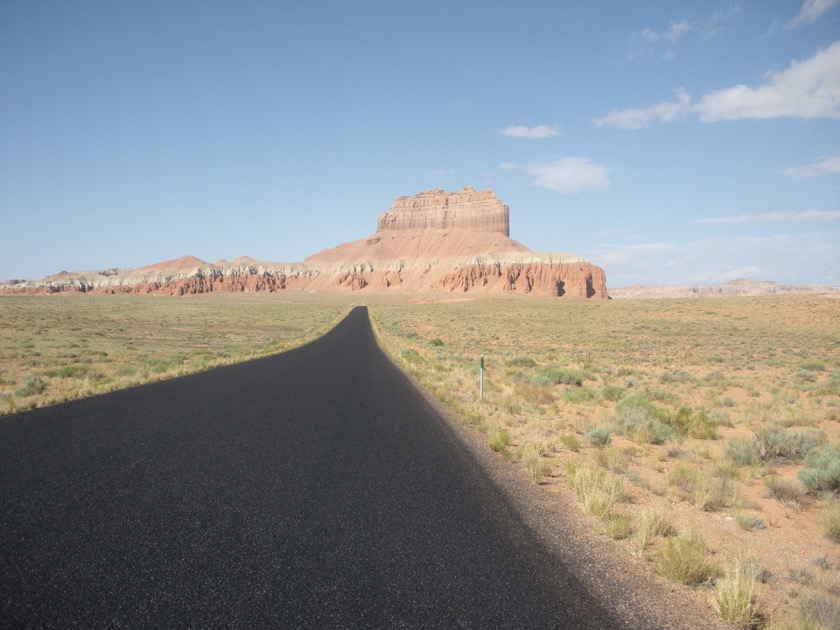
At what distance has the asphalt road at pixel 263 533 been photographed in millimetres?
3908

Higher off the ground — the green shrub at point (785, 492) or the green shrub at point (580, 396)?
the green shrub at point (785, 492)

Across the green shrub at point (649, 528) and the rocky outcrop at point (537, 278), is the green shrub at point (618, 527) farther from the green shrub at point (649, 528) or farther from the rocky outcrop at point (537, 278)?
the rocky outcrop at point (537, 278)

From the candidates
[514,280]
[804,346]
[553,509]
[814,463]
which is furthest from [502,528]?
[514,280]

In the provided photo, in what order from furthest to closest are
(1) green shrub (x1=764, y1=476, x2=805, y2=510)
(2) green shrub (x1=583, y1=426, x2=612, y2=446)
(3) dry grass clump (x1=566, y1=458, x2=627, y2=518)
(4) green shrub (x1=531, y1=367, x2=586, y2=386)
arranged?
1. (4) green shrub (x1=531, y1=367, x2=586, y2=386)
2. (2) green shrub (x1=583, y1=426, x2=612, y2=446)
3. (1) green shrub (x1=764, y1=476, x2=805, y2=510)
4. (3) dry grass clump (x1=566, y1=458, x2=627, y2=518)

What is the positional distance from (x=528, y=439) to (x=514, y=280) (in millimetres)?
142904

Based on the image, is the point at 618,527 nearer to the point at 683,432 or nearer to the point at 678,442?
the point at 678,442

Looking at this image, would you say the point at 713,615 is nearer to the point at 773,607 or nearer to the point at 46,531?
the point at 773,607

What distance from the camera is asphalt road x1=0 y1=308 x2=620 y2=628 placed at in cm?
391

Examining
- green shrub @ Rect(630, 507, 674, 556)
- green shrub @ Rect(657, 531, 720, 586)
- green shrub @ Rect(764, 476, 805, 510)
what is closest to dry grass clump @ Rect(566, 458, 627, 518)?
green shrub @ Rect(630, 507, 674, 556)

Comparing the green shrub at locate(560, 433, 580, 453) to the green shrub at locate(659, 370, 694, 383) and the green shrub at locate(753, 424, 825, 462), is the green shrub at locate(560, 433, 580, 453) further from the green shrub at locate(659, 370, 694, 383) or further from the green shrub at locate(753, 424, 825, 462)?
the green shrub at locate(659, 370, 694, 383)

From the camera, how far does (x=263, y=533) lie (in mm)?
5203

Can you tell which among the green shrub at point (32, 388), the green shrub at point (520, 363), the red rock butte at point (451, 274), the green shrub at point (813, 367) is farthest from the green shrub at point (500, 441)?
the red rock butte at point (451, 274)

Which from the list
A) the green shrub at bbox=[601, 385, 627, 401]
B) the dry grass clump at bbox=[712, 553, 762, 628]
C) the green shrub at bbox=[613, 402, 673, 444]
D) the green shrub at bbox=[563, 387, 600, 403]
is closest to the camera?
the dry grass clump at bbox=[712, 553, 762, 628]

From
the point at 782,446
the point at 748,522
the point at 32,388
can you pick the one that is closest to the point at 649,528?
the point at 748,522
